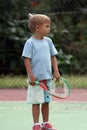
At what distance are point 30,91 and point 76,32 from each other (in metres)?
7.64

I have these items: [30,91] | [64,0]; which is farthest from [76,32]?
[30,91]

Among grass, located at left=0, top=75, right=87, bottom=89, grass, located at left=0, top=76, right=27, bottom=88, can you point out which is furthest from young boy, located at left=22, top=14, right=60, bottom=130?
grass, located at left=0, top=76, right=27, bottom=88

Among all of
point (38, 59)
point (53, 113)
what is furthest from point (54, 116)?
point (38, 59)

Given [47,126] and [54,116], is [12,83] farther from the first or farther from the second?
[47,126]

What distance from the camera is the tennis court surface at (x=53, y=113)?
6120 mm

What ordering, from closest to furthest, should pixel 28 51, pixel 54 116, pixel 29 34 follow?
pixel 28 51
pixel 54 116
pixel 29 34

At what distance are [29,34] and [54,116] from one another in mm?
5520

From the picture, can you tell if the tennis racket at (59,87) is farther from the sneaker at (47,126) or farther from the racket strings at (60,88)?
the sneaker at (47,126)

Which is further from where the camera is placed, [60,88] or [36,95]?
[60,88]

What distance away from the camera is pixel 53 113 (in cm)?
706

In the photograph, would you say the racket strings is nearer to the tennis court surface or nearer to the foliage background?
the tennis court surface

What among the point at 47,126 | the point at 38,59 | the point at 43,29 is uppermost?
the point at 43,29

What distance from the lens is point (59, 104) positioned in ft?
26.0

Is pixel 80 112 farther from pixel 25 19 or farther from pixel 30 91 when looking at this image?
pixel 25 19
